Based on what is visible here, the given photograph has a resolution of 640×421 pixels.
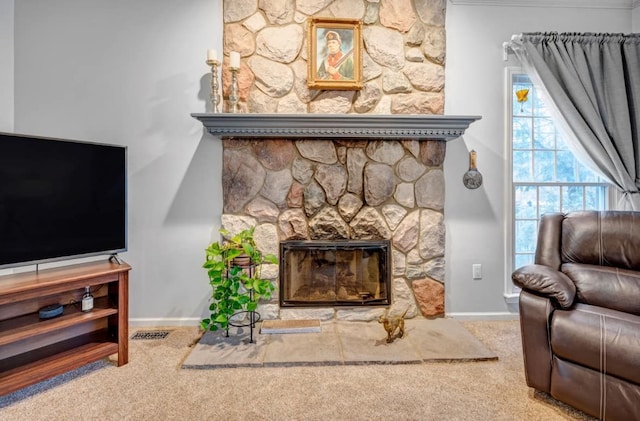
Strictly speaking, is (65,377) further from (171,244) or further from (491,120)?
(491,120)

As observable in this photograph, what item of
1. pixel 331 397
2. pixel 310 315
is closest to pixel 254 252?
pixel 310 315

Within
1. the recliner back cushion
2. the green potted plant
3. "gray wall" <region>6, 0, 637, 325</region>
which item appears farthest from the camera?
"gray wall" <region>6, 0, 637, 325</region>

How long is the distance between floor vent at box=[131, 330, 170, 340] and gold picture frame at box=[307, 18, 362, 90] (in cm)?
222

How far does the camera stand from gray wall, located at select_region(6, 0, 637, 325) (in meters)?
2.57

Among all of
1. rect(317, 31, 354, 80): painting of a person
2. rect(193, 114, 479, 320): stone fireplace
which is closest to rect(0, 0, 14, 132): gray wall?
rect(193, 114, 479, 320): stone fireplace

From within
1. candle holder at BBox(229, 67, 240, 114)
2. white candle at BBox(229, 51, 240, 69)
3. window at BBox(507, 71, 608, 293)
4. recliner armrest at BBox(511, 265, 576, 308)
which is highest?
white candle at BBox(229, 51, 240, 69)

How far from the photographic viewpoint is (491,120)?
271 cm

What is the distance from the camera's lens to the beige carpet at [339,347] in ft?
6.57

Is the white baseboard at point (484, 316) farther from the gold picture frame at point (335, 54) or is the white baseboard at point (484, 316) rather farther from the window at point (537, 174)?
the gold picture frame at point (335, 54)

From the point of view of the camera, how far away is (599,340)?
142 centimetres

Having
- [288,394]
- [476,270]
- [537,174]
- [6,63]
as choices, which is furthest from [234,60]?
[537,174]

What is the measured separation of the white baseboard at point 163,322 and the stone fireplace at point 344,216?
1.92ft

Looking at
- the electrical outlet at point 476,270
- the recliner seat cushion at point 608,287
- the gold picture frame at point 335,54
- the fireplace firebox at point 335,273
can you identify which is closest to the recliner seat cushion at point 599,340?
the recliner seat cushion at point 608,287

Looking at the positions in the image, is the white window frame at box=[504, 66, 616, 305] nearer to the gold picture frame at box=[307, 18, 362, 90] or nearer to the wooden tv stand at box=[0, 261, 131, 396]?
the gold picture frame at box=[307, 18, 362, 90]
